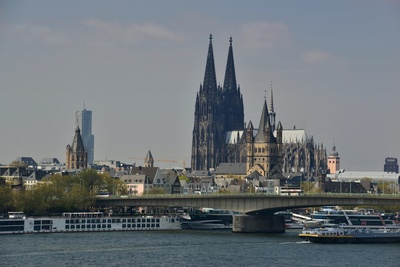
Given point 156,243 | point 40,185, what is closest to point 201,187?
point 40,185

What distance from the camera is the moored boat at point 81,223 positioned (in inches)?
4414

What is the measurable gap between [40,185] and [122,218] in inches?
987

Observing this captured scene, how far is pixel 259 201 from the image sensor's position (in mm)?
117000

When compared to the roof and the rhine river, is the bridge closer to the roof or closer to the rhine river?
the rhine river

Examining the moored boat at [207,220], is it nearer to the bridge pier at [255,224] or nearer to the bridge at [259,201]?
the bridge at [259,201]

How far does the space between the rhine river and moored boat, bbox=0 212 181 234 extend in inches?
120

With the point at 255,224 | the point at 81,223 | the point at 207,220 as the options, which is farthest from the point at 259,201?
the point at 81,223

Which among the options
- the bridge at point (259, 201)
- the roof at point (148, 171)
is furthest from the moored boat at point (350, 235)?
the roof at point (148, 171)

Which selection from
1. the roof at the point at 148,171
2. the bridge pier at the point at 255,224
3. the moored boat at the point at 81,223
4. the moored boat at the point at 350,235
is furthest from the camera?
the roof at the point at 148,171

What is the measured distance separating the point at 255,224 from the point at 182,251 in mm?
27945

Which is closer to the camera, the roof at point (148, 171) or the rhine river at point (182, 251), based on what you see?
the rhine river at point (182, 251)

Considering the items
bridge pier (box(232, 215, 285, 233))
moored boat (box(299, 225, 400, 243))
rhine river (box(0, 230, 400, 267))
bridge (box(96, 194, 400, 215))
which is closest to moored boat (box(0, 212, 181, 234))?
bridge (box(96, 194, 400, 215))

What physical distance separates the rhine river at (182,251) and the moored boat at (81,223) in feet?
10.0

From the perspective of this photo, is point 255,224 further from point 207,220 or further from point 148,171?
point 148,171
